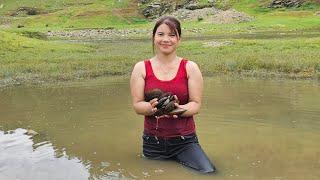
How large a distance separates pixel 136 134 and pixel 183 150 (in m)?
3.68

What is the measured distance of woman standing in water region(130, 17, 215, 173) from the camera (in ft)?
26.8

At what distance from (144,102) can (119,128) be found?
4.76 metres

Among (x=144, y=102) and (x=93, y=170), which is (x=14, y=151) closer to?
(x=93, y=170)

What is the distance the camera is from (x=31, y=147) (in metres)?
10.9

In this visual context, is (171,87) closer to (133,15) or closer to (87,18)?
(87,18)

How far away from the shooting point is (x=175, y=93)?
8.18 meters

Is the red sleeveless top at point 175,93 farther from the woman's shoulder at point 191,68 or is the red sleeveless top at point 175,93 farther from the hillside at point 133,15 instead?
the hillside at point 133,15

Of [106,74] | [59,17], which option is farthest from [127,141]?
[59,17]

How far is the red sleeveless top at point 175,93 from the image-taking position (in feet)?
26.8

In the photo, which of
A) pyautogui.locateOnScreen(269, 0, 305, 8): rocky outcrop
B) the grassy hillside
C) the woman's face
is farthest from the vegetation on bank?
the grassy hillside

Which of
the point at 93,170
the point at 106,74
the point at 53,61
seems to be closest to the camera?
the point at 93,170

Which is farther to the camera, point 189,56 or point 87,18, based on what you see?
point 87,18

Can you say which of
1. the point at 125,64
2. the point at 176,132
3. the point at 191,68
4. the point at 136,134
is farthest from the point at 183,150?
the point at 125,64

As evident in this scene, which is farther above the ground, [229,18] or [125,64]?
[125,64]
